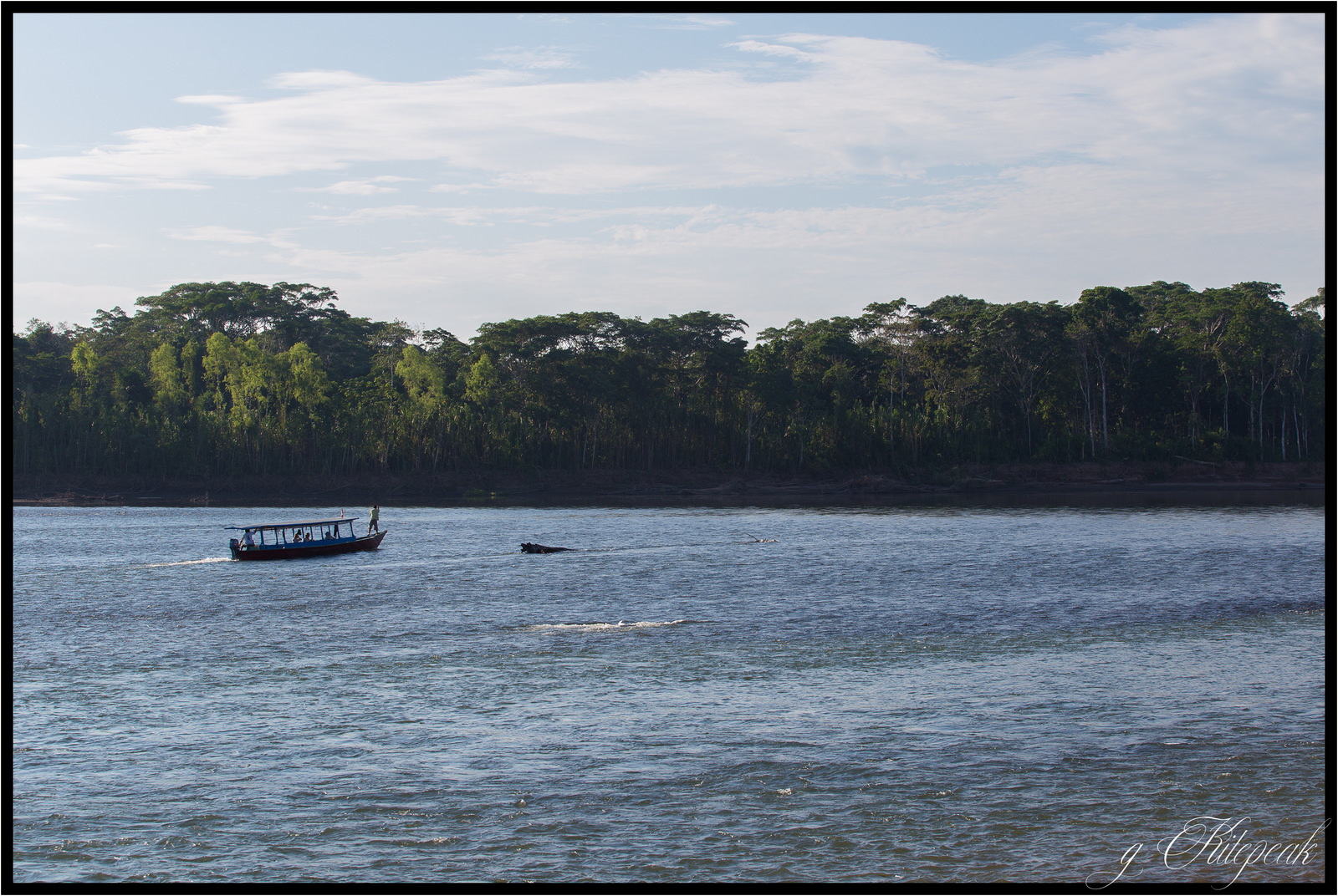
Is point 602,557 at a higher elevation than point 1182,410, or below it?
below

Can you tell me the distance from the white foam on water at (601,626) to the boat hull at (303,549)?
20.8m

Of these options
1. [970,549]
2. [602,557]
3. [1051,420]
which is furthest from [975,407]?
[602,557]

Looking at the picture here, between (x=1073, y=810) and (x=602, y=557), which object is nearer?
(x=1073, y=810)

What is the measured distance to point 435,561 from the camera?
132ft

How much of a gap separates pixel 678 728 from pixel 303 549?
30.9m

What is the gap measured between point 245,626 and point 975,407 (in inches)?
2758

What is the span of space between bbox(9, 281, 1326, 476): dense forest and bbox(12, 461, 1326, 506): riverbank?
1.12 m

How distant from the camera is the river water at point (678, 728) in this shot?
11.7 meters

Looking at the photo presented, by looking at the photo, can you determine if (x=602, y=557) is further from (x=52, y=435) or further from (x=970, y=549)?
(x=52, y=435)

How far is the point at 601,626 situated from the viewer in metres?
25.1

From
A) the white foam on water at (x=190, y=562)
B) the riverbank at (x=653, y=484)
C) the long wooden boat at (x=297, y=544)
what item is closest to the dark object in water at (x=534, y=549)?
the long wooden boat at (x=297, y=544)

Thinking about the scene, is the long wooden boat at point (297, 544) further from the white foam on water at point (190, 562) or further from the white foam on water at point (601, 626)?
the white foam on water at point (601, 626)

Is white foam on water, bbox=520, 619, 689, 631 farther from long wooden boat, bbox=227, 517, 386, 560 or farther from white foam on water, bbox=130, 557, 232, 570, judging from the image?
white foam on water, bbox=130, 557, 232, 570

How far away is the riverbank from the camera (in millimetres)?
81312
